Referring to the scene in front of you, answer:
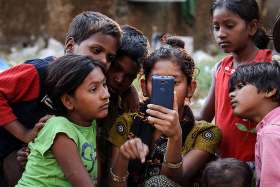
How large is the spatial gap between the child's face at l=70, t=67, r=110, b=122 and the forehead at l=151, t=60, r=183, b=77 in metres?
0.34

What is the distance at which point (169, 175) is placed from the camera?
2.71 meters

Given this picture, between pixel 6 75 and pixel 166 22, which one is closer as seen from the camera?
pixel 6 75

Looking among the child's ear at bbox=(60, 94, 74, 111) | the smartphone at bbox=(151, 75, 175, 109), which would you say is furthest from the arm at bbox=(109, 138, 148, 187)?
the child's ear at bbox=(60, 94, 74, 111)

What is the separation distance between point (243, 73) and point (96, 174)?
34.7 inches

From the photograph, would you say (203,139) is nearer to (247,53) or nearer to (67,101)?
(247,53)

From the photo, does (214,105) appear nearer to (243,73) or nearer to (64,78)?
(243,73)

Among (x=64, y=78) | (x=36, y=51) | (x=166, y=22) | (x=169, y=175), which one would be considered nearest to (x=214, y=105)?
(x=169, y=175)

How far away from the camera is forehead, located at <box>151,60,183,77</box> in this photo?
288cm

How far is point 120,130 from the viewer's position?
298 centimetres

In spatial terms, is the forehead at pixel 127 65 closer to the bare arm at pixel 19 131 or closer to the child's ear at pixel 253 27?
the bare arm at pixel 19 131

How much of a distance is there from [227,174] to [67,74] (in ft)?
2.92

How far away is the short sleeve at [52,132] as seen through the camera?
257 centimetres

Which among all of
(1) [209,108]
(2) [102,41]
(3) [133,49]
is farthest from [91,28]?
(1) [209,108]

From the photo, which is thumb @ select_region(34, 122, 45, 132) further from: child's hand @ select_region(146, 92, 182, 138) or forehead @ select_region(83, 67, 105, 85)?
child's hand @ select_region(146, 92, 182, 138)
